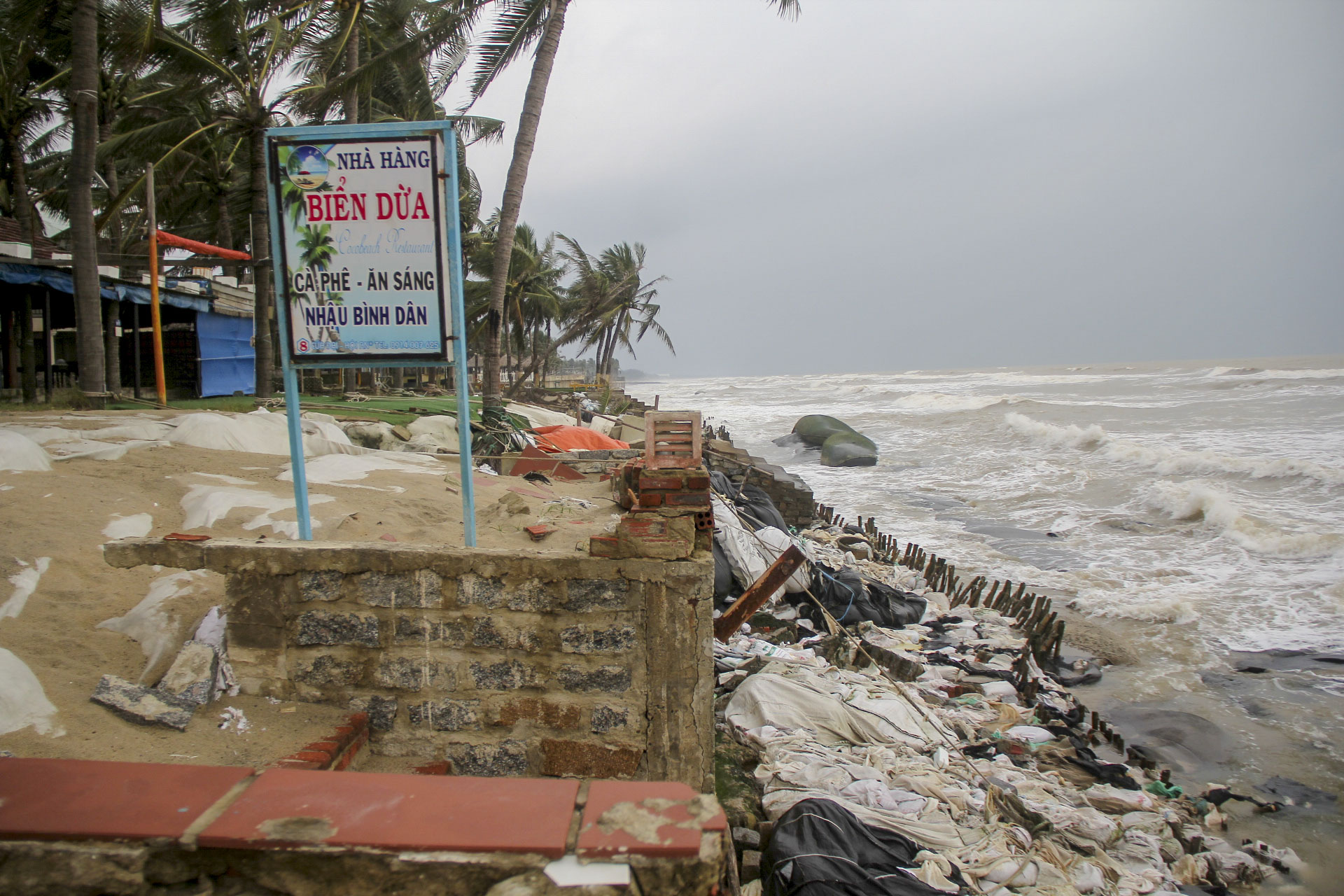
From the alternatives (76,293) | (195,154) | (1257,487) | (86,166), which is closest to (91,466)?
(76,293)

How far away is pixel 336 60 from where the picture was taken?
13.1 metres

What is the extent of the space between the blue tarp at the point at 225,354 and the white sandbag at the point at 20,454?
41.5 feet

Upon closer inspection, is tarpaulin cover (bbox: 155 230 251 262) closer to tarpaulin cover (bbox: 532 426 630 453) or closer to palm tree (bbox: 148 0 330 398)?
palm tree (bbox: 148 0 330 398)

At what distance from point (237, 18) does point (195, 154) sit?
7.21 meters

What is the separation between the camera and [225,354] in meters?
17.9

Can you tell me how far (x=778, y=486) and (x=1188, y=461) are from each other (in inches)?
533

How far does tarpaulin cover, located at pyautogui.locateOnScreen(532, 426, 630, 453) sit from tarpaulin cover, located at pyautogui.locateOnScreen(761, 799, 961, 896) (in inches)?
222

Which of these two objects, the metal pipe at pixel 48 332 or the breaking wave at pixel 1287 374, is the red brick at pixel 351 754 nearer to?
the metal pipe at pixel 48 332

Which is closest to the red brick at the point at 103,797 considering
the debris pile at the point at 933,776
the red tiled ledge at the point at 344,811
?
the red tiled ledge at the point at 344,811

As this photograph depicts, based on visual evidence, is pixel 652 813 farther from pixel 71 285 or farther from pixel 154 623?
pixel 71 285

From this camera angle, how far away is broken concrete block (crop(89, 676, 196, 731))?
9.58 feet

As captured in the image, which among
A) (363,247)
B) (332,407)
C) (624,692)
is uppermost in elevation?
(363,247)

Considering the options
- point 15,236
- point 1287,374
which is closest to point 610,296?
point 15,236

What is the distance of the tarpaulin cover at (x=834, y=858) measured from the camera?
3.35 metres
